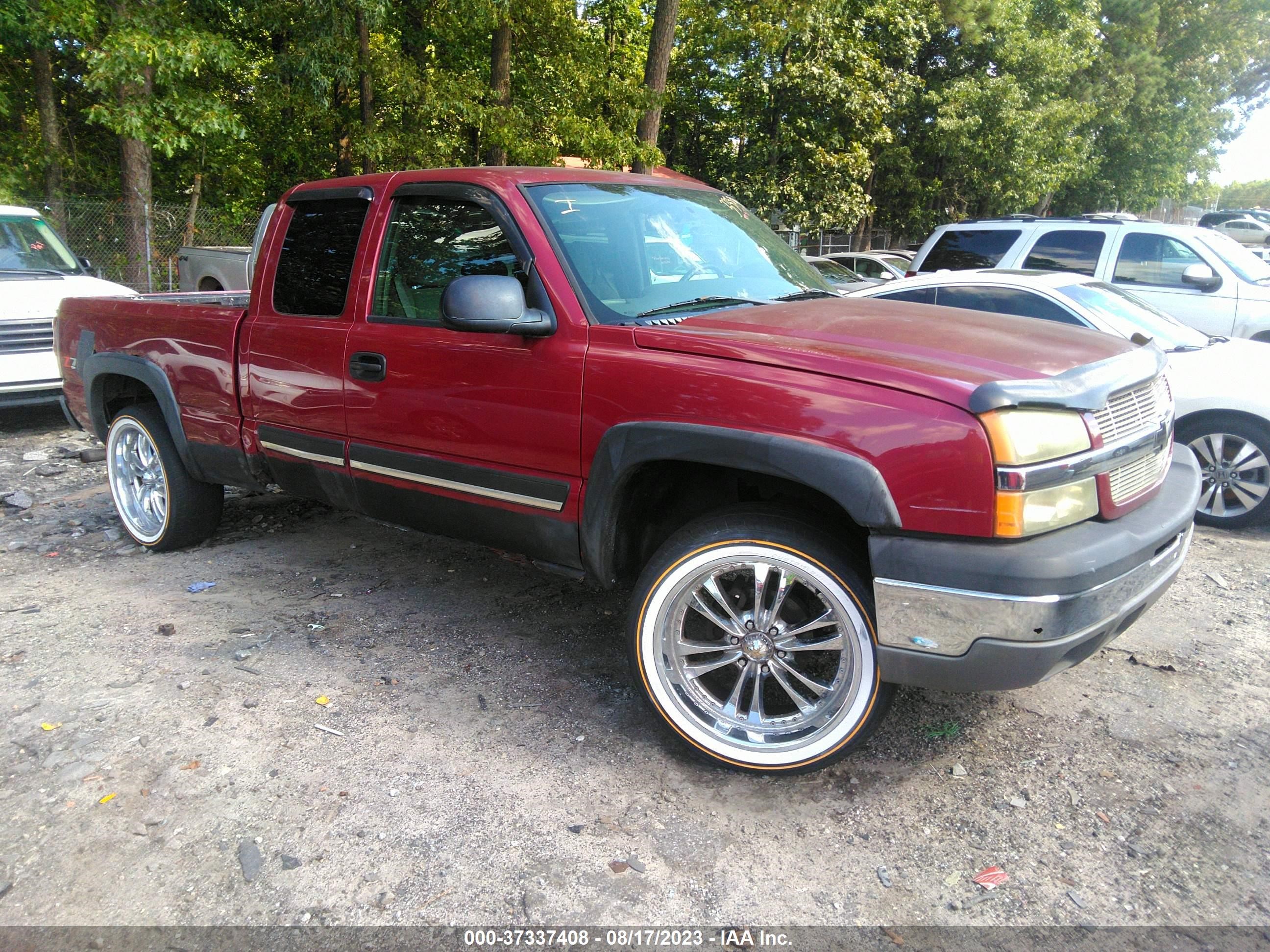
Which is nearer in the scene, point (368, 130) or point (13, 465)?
point (13, 465)

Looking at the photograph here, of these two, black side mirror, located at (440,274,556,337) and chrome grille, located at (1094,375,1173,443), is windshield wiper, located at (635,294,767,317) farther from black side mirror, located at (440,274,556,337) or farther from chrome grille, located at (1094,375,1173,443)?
chrome grille, located at (1094,375,1173,443)

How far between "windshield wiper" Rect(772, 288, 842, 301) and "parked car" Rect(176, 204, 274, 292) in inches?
416

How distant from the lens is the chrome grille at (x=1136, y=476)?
108 inches

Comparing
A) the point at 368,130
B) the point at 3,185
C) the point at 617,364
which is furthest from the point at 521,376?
the point at 3,185

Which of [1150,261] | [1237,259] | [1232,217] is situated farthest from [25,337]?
[1232,217]

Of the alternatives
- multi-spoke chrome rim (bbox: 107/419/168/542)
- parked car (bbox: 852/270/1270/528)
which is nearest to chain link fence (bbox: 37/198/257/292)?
multi-spoke chrome rim (bbox: 107/419/168/542)

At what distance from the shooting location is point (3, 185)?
599 inches

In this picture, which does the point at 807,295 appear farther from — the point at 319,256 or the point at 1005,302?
the point at 1005,302

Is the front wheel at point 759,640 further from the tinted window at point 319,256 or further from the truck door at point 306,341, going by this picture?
the tinted window at point 319,256

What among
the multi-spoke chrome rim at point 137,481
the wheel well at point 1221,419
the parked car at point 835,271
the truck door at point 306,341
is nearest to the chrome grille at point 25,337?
the multi-spoke chrome rim at point 137,481

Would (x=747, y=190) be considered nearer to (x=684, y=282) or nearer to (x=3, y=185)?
(x=3, y=185)

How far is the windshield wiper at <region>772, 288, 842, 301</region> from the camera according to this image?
367 centimetres

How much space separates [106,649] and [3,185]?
1511 cm

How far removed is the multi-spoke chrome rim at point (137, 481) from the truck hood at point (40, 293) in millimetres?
2939
